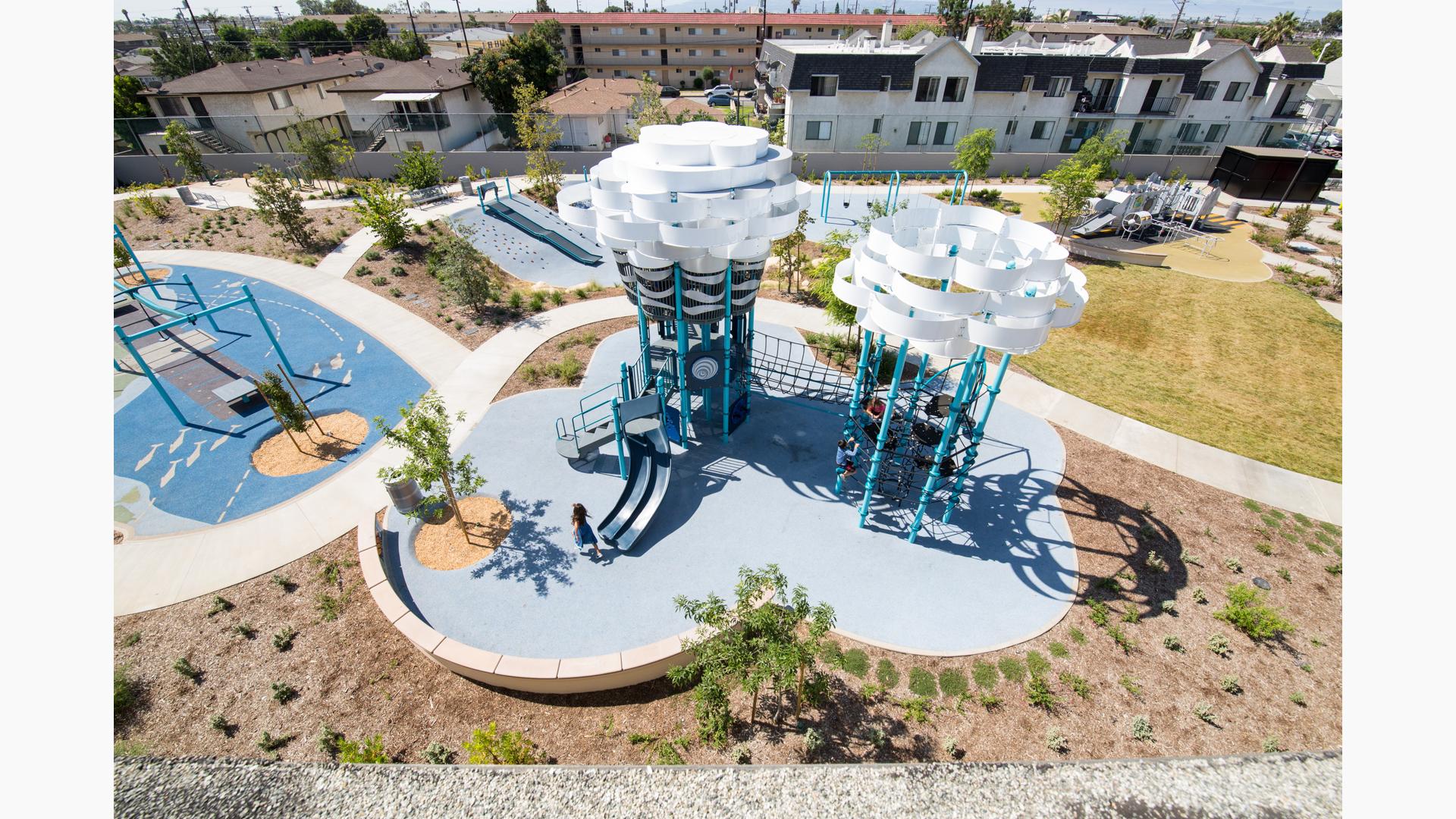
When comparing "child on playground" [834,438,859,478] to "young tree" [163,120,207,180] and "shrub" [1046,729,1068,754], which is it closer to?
"shrub" [1046,729,1068,754]

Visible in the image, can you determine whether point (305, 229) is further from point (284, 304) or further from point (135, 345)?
point (135, 345)

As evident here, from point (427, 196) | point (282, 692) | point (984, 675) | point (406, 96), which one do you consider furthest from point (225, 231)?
point (984, 675)

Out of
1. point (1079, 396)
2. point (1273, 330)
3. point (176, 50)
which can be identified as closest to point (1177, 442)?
point (1079, 396)

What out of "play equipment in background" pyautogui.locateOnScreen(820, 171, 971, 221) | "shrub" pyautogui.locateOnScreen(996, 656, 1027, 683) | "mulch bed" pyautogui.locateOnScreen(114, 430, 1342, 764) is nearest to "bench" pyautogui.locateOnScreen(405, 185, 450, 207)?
"play equipment in background" pyautogui.locateOnScreen(820, 171, 971, 221)

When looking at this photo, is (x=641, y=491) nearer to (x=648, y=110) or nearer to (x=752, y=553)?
(x=752, y=553)

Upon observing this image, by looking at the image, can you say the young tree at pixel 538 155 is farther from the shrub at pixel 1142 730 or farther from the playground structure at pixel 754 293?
the shrub at pixel 1142 730

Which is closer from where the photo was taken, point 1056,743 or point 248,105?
point 1056,743
